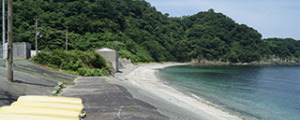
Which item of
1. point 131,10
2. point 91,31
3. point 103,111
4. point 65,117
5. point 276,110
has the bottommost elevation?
point 276,110

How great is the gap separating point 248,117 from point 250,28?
174400mm

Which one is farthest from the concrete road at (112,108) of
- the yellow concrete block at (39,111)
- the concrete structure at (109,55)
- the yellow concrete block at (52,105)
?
the concrete structure at (109,55)

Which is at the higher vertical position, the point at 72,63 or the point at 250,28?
the point at 250,28

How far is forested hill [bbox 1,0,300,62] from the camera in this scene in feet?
263

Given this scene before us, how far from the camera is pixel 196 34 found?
16912 centimetres

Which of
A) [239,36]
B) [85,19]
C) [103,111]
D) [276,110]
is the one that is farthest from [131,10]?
[103,111]

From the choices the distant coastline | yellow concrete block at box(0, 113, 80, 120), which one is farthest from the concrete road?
the distant coastline

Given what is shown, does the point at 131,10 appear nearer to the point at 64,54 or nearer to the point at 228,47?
the point at 228,47

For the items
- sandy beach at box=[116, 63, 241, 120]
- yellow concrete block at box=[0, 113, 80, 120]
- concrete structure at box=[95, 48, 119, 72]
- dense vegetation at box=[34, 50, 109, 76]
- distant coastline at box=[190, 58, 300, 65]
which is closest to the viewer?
yellow concrete block at box=[0, 113, 80, 120]

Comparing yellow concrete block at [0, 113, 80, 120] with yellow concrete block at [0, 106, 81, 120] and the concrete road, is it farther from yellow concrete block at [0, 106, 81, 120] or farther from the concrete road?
the concrete road

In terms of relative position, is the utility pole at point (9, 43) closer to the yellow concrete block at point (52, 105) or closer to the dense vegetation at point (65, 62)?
the yellow concrete block at point (52, 105)

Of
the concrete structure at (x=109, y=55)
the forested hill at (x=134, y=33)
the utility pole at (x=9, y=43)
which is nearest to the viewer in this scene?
the utility pole at (x=9, y=43)

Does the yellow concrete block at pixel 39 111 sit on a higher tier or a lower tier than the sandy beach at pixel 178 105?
higher

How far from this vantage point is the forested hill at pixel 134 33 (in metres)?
80.3
